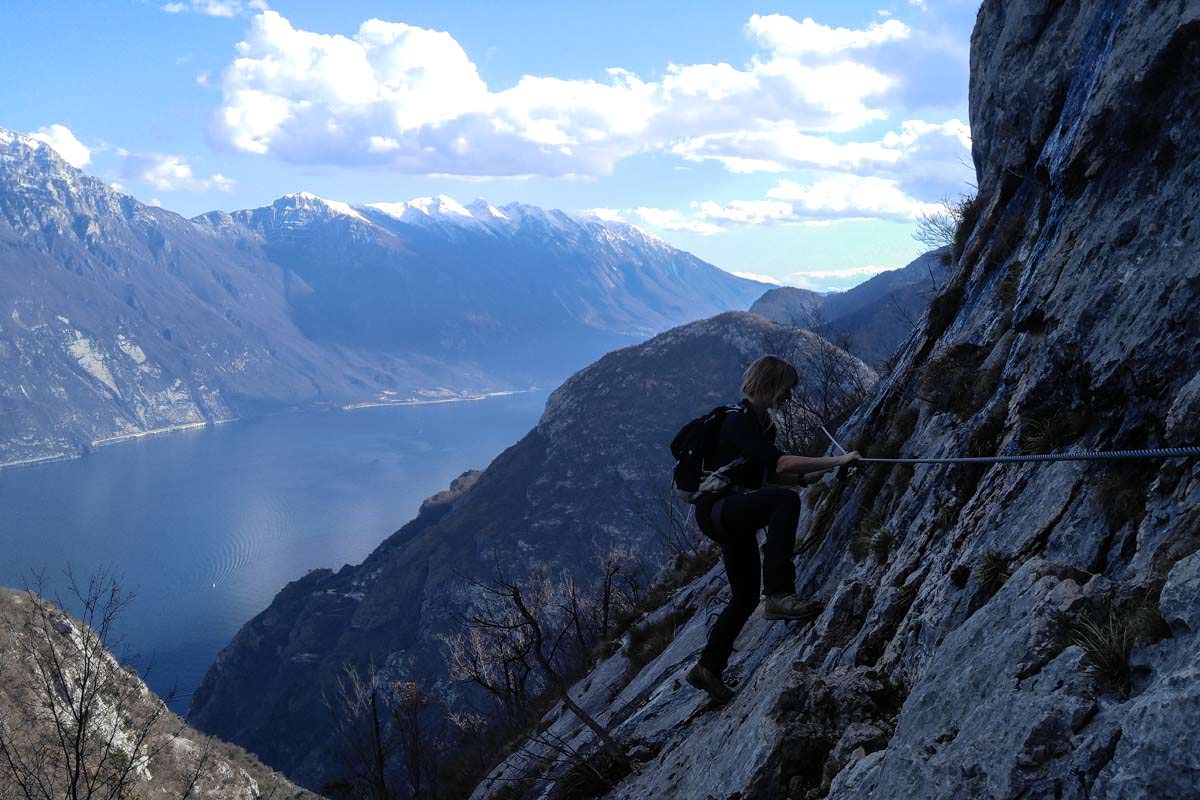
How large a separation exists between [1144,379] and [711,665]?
4861mm

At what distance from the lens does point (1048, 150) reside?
374 inches

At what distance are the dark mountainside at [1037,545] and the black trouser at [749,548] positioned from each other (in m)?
0.52

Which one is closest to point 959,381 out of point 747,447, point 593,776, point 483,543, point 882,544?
point 882,544

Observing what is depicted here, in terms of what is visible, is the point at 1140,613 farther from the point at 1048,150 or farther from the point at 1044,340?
the point at 1048,150

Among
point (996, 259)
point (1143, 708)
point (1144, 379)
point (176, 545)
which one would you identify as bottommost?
point (1143, 708)

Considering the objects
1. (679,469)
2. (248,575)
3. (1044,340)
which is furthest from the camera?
(248,575)

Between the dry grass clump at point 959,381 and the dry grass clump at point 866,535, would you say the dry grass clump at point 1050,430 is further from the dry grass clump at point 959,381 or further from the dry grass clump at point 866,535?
the dry grass clump at point 866,535

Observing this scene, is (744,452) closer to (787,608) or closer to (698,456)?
(698,456)

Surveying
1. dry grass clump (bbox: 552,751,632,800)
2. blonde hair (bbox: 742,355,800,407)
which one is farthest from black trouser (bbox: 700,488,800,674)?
dry grass clump (bbox: 552,751,632,800)

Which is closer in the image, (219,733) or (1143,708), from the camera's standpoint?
(1143,708)

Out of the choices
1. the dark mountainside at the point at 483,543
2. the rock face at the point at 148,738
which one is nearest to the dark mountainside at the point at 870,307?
the dark mountainside at the point at 483,543

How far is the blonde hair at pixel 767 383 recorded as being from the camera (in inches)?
293

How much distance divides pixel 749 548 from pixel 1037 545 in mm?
2858

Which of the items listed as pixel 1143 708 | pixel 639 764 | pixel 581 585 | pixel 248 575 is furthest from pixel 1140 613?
pixel 248 575
